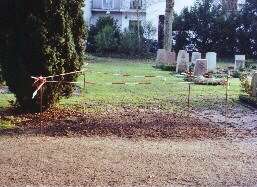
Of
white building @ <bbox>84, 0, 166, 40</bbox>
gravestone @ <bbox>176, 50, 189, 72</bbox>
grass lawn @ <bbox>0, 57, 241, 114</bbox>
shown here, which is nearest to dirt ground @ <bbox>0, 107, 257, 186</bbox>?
grass lawn @ <bbox>0, 57, 241, 114</bbox>

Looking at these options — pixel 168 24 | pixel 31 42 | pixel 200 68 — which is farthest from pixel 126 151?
pixel 168 24

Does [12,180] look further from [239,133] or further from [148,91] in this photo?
A: [148,91]

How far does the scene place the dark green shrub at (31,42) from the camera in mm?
8836

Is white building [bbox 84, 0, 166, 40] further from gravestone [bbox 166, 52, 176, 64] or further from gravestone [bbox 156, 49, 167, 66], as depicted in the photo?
gravestone [bbox 166, 52, 176, 64]

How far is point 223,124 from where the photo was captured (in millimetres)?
9305

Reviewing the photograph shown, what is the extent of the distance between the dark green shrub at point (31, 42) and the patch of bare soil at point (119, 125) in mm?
660

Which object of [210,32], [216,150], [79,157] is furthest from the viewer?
[210,32]

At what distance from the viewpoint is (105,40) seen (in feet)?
117

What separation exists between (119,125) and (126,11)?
35844 millimetres

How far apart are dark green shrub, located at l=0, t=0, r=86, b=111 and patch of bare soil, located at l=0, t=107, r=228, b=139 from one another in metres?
0.66

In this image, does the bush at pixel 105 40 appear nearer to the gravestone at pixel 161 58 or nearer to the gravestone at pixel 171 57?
the gravestone at pixel 161 58

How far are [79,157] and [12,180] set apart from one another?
1.32 m

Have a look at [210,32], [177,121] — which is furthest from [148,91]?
[210,32]

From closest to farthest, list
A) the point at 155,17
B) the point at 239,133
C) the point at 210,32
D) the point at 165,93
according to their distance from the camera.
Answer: the point at 239,133
the point at 165,93
the point at 210,32
the point at 155,17
